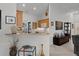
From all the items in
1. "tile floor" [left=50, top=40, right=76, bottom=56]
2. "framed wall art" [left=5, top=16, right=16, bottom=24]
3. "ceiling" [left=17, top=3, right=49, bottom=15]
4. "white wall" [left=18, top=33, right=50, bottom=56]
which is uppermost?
"ceiling" [left=17, top=3, right=49, bottom=15]

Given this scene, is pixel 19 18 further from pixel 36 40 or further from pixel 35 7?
pixel 36 40

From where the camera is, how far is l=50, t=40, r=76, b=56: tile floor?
2588 millimetres

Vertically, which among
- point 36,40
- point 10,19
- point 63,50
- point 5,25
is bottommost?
point 63,50

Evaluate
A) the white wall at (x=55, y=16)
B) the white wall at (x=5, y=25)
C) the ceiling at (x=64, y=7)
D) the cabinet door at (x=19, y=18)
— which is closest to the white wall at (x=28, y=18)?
the cabinet door at (x=19, y=18)

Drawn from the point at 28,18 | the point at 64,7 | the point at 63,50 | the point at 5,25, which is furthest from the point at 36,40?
the point at 64,7

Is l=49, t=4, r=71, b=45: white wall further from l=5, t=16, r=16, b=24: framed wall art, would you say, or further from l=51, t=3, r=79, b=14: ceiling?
l=5, t=16, r=16, b=24: framed wall art

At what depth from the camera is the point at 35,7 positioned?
2.59m

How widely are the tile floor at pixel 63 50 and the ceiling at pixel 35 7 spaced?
2.50 feet

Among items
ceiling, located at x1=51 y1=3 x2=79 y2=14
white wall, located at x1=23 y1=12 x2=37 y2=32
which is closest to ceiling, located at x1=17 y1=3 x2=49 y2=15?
white wall, located at x1=23 y1=12 x2=37 y2=32

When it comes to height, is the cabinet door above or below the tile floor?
above

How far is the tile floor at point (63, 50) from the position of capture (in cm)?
259

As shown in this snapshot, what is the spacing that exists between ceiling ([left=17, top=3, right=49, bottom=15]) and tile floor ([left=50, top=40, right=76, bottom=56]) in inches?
30.0

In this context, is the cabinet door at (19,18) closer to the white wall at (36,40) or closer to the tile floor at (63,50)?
the white wall at (36,40)

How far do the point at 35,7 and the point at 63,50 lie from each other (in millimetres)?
1065
